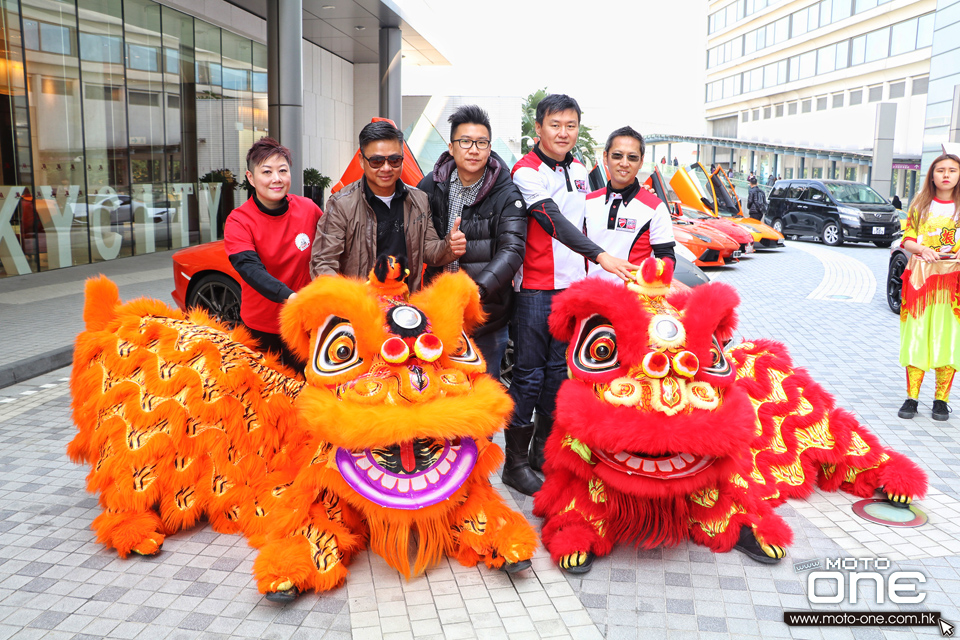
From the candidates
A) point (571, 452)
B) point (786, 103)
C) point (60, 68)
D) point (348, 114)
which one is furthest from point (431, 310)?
point (786, 103)

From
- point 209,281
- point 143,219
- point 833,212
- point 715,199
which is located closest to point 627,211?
point 209,281

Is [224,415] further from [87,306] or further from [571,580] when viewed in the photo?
[571,580]

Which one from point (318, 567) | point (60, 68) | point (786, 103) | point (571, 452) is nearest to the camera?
point (318, 567)

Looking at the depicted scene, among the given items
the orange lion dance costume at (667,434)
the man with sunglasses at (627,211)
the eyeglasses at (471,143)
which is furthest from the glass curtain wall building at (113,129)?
the orange lion dance costume at (667,434)

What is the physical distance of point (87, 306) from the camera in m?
3.73

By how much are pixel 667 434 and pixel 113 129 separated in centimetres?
1328

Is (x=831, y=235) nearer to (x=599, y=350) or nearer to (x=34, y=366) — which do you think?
(x=599, y=350)

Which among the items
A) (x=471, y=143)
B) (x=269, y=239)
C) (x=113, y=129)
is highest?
(x=113, y=129)

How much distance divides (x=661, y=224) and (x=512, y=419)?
1383mm

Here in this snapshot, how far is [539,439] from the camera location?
447 centimetres

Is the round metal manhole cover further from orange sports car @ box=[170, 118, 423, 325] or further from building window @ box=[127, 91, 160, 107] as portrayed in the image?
building window @ box=[127, 91, 160, 107]

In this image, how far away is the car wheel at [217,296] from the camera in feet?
24.5

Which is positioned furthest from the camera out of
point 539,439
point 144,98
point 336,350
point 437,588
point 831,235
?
point 831,235

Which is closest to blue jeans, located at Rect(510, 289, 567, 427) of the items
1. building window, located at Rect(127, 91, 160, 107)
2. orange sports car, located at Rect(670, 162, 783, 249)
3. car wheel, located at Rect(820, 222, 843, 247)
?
building window, located at Rect(127, 91, 160, 107)
